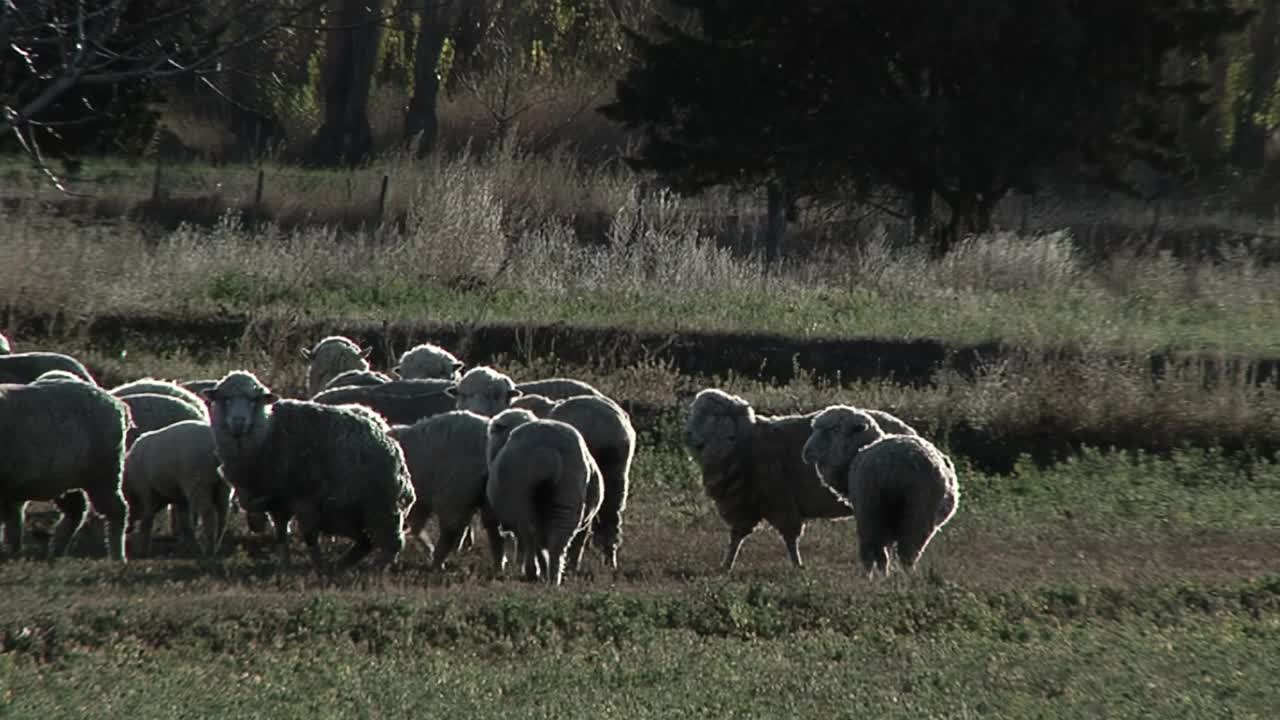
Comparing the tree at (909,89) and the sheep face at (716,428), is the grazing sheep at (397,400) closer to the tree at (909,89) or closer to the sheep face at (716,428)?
the sheep face at (716,428)

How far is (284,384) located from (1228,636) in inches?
437

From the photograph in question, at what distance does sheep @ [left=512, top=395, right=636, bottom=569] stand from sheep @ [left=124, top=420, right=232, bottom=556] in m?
2.36

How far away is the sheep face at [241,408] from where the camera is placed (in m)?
13.2

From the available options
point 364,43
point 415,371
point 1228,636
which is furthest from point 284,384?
point 364,43

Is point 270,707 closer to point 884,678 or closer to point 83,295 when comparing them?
point 884,678

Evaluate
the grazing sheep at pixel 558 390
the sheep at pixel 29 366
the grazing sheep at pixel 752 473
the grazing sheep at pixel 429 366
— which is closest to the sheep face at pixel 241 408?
the sheep at pixel 29 366

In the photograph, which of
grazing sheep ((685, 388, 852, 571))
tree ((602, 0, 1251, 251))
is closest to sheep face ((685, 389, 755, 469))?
grazing sheep ((685, 388, 852, 571))

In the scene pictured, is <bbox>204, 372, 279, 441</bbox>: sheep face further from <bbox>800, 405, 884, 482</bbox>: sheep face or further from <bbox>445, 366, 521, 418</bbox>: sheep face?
<bbox>800, 405, 884, 482</bbox>: sheep face

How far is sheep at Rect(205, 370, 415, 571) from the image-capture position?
43.9 ft

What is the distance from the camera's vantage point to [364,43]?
45.2 m

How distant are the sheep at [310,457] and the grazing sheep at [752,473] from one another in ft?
8.15

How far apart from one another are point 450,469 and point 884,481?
2862mm

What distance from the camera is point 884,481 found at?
13438 millimetres

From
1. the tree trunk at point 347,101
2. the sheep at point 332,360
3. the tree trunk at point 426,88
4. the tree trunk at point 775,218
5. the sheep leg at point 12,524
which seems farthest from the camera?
the tree trunk at point 426,88
